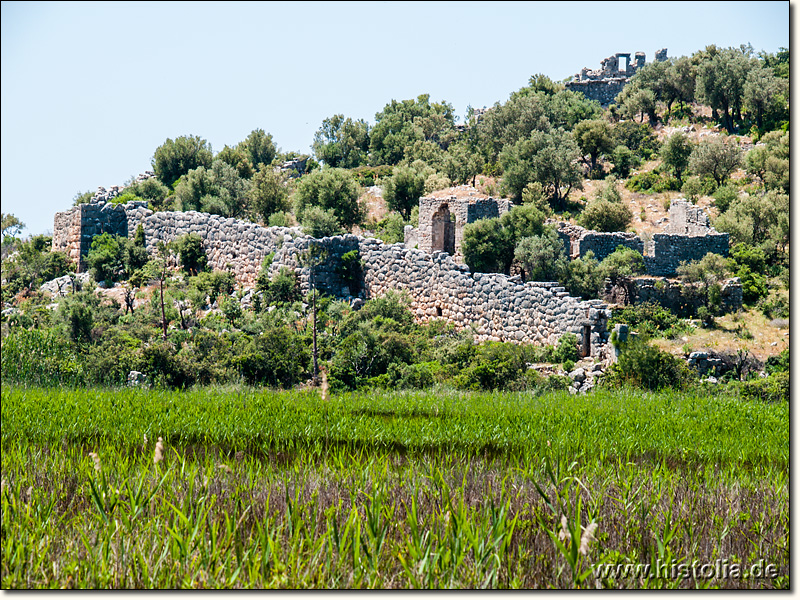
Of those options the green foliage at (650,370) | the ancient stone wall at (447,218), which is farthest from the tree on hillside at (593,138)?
the green foliage at (650,370)

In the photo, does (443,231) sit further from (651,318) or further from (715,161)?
(715,161)

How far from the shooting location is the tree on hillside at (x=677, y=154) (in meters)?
34.7

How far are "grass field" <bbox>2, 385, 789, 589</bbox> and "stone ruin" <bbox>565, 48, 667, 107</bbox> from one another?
48137mm

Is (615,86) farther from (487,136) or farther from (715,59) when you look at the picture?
(487,136)

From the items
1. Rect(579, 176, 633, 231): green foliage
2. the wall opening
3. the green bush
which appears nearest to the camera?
the green bush

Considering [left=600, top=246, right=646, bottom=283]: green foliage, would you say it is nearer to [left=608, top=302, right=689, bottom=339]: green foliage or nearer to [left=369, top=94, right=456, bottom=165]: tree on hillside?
[left=608, top=302, right=689, bottom=339]: green foliage

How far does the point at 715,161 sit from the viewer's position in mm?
32750

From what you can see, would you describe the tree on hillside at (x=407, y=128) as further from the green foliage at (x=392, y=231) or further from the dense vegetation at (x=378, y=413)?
the green foliage at (x=392, y=231)

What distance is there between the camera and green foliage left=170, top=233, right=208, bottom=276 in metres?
23.3

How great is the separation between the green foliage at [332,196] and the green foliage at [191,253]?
3.95 metres

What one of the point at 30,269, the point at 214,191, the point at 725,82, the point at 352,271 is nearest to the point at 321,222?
the point at 352,271

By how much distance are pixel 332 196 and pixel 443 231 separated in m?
4.76

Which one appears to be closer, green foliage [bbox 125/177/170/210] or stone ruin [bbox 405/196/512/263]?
stone ruin [bbox 405/196/512/263]

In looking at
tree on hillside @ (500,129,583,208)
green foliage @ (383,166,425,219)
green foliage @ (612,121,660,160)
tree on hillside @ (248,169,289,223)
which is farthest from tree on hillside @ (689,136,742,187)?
tree on hillside @ (248,169,289,223)
